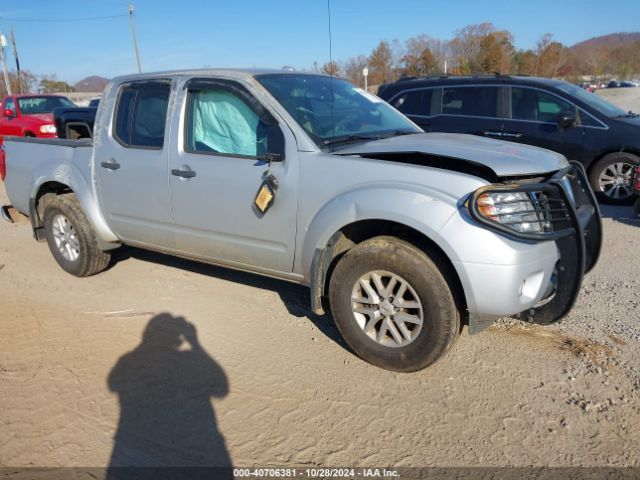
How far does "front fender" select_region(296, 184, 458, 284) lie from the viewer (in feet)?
9.46

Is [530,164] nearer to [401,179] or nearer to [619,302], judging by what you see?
[401,179]

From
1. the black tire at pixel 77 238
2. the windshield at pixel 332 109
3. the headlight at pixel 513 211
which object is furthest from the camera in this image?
the black tire at pixel 77 238

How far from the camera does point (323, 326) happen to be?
Answer: 397 cm

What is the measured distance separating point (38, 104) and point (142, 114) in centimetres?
1115

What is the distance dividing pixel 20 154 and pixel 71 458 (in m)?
3.79

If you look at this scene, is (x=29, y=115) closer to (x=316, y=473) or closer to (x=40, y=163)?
(x=40, y=163)

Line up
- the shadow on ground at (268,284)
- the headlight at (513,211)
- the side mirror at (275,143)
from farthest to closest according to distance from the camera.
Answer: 1. the shadow on ground at (268,284)
2. the side mirror at (275,143)
3. the headlight at (513,211)

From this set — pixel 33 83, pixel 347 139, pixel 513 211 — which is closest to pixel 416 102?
pixel 347 139

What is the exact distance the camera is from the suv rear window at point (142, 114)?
4.18 meters

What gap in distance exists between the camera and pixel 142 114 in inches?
171

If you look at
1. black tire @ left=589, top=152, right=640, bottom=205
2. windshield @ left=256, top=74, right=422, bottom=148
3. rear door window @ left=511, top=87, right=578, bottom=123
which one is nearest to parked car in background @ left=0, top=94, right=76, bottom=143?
windshield @ left=256, top=74, right=422, bottom=148

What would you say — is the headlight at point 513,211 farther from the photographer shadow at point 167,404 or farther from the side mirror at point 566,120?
the side mirror at point 566,120

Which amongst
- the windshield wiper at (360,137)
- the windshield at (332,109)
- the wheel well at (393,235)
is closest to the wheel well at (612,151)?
the windshield at (332,109)

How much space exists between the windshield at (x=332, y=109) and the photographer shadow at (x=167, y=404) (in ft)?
5.64
